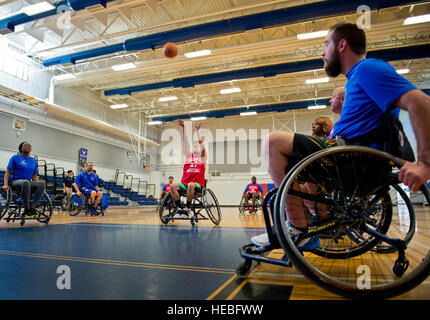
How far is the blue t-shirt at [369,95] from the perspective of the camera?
0.87m

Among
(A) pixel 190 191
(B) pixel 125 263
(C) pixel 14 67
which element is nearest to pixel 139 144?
(C) pixel 14 67

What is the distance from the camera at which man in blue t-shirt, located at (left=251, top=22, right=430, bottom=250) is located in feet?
2.63

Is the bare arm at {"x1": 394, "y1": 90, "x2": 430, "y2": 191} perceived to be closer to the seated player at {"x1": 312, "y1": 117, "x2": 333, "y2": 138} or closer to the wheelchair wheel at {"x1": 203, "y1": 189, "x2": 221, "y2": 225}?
the seated player at {"x1": 312, "y1": 117, "x2": 333, "y2": 138}

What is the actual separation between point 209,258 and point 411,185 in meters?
1.10

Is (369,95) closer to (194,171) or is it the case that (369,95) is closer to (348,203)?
(348,203)

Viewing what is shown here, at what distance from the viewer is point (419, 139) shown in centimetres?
Answer: 81

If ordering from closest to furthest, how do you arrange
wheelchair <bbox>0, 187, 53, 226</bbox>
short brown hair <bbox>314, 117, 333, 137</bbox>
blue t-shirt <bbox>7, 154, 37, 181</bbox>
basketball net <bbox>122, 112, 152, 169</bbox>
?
short brown hair <bbox>314, 117, 333, 137</bbox>, wheelchair <bbox>0, 187, 53, 226</bbox>, blue t-shirt <bbox>7, 154, 37, 181</bbox>, basketball net <bbox>122, 112, 152, 169</bbox>

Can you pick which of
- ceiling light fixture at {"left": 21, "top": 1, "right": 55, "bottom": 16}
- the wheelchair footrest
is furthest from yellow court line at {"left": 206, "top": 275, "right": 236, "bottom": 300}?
ceiling light fixture at {"left": 21, "top": 1, "right": 55, "bottom": 16}

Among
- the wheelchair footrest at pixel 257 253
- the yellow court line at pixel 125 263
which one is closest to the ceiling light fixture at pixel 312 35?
the wheelchair footrest at pixel 257 253

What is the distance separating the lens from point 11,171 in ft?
11.9

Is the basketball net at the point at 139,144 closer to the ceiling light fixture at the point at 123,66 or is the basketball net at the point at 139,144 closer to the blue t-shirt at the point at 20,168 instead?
the ceiling light fixture at the point at 123,66

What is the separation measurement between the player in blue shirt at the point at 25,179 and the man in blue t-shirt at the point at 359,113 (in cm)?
344

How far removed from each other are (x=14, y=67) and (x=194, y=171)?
9.38 metres
